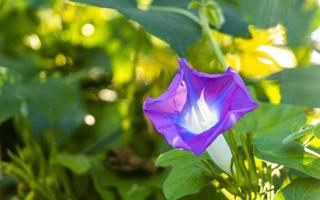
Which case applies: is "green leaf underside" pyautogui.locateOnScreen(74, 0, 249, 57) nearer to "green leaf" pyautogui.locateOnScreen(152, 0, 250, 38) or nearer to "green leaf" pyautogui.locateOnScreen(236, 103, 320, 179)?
"green leaf" pyautogui.locateOnScreen(152, 0, 250, 38)

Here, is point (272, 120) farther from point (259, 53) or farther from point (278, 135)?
point (259, 53)

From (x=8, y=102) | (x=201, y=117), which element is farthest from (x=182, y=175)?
(x=8, y=102)

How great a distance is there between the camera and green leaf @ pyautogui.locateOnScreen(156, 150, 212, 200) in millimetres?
688

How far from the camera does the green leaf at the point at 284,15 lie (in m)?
0.81

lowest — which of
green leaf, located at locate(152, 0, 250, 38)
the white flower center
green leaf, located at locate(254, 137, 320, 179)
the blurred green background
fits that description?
the blurred green background

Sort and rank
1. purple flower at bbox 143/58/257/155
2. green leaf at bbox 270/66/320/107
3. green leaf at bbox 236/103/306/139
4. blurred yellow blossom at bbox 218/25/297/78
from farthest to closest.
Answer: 1. blurred yellow blossom at bbox 218/25/297/78
2. green leaf at bbox 270/66/320/107
3. green leaf at bbox 236/103/306/139
4. purple flower at bbox 143/58/257/155

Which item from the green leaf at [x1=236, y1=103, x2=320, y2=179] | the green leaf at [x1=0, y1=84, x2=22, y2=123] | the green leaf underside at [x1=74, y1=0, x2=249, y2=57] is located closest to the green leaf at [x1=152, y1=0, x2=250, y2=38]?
the green leaf underside at [x1=74, y1=0, x2=249, y2=57]

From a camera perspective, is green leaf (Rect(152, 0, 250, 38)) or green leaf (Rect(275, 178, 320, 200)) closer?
green leaf (Rect(275, 178, 320, 200))

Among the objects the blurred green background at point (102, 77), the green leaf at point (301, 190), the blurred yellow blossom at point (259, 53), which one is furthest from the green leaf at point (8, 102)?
the green leaf at point (301, 190)

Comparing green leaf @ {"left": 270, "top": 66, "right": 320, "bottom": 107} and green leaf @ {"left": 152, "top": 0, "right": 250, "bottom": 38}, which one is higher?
green leaf @ {"left": 152, "top": 0, "right": 250, "bottom": 38}

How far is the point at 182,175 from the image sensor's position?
70 centimetres

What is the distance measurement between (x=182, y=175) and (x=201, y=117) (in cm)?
7

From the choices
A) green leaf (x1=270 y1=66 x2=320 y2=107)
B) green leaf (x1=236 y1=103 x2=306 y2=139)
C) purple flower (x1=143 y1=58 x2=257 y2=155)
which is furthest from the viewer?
green leaf (x1=270 y1=66 x2=320 y2=107)

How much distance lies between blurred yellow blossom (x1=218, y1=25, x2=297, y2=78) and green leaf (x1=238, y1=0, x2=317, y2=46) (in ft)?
0.07
